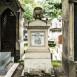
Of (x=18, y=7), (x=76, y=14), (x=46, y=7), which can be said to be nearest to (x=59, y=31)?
(x=18, y=7)

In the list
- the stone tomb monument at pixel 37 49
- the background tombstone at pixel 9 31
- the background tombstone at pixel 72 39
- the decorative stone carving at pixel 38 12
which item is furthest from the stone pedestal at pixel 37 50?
the background tombstone at pixel 9 31

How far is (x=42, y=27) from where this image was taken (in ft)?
19.1

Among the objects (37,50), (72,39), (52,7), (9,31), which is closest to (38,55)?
(37,50)

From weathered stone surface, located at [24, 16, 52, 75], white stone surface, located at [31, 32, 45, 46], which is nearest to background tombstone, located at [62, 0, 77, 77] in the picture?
weathered stone surface, located at [24, 16, 52, 75]

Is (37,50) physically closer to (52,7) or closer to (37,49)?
(37,49)

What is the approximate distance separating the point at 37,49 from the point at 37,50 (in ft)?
0.16

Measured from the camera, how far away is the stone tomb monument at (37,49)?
19.1 ft

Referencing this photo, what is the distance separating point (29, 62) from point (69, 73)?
6.43 feet

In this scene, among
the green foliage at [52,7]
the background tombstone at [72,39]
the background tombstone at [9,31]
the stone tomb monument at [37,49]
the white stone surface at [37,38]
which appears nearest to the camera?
the background tombstone at [72,39]

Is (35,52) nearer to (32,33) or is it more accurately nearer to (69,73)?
(32,33)

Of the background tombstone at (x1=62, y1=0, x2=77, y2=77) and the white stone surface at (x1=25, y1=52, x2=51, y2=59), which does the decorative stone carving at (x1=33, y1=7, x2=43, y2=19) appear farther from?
the white stone surface at (x1=25, y1=52, x2=51, y2=59)

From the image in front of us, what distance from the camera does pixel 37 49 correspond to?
5.93m

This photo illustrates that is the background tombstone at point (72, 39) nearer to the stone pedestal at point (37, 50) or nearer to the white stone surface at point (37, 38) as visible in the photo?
the stone pedestal at point (37, 50)

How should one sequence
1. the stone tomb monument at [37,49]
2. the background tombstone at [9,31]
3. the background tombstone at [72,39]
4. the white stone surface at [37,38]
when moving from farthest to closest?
the background tombstone at [9,31], the white stone surface at [37,38], the stone tomb monument at [37,49], the background tombstone at [72,39]
